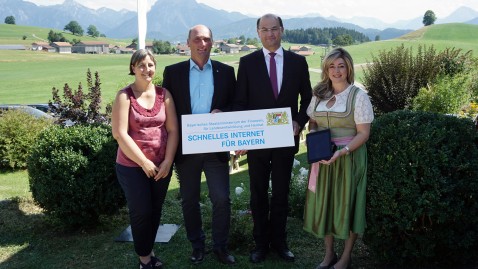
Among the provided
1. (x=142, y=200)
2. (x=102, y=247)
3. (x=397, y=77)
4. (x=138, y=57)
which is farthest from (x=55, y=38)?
(x=142, y=200)

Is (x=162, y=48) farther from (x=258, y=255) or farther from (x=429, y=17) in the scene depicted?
(x=258, y=255)

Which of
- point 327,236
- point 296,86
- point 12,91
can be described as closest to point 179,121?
point 296,86

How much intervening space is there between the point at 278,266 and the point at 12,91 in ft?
130

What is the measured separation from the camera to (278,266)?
4496 millimetres

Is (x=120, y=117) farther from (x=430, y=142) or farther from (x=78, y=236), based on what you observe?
(x=430, y=142)

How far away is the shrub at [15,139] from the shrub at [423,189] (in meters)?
9.68

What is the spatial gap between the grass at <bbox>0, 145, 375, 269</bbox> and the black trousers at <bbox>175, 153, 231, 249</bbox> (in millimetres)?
376

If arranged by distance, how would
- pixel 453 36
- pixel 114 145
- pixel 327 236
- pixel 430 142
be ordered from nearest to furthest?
pixel 430 142, pixel 327 236, pixel 114 145, pixel 453 36

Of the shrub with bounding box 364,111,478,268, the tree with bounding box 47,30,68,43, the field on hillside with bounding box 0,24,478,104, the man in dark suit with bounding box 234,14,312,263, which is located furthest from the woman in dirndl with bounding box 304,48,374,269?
the tree with bounding box 47,30,68,43

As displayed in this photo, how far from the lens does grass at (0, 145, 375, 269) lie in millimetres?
4699

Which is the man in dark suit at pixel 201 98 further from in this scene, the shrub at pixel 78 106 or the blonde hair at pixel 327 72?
the shrub at pixel 78 106

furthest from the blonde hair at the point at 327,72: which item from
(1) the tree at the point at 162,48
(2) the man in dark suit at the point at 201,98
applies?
(1) the tree at the point at 162,48

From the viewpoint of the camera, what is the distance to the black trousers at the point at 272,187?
4434 millimetres

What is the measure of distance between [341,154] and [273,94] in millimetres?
970
